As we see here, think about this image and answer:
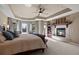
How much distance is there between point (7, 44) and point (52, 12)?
2.11 m

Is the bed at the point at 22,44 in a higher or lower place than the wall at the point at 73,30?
lower

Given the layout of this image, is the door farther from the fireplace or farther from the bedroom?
the fireplace

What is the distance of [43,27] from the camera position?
3.66 metres

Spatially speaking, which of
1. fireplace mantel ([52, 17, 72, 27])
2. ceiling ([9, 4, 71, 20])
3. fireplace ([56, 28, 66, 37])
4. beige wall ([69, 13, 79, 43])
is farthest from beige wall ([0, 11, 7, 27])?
beige wall ([69, 13, 79, 43])

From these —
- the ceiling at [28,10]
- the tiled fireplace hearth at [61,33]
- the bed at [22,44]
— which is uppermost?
the ceiling at [28,10]

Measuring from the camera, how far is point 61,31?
12.4ft

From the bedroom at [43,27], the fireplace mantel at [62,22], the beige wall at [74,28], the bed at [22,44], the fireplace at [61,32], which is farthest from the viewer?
the fireplace mantel at [62,22]

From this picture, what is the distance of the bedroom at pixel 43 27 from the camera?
320 cm

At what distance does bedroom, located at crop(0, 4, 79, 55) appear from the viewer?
10.5 ft

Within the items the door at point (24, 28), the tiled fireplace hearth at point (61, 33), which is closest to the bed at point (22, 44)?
the door at point (24, 28)

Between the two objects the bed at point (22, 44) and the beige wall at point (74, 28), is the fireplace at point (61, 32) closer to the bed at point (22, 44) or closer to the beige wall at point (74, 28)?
the beige wall at point (74, 28)

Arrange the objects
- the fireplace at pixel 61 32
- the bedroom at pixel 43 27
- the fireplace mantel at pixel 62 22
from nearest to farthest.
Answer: the bedroom at pixel 43 27
the fireplace at pixel 61 32
the fireplace mantel at pixel 62 22
